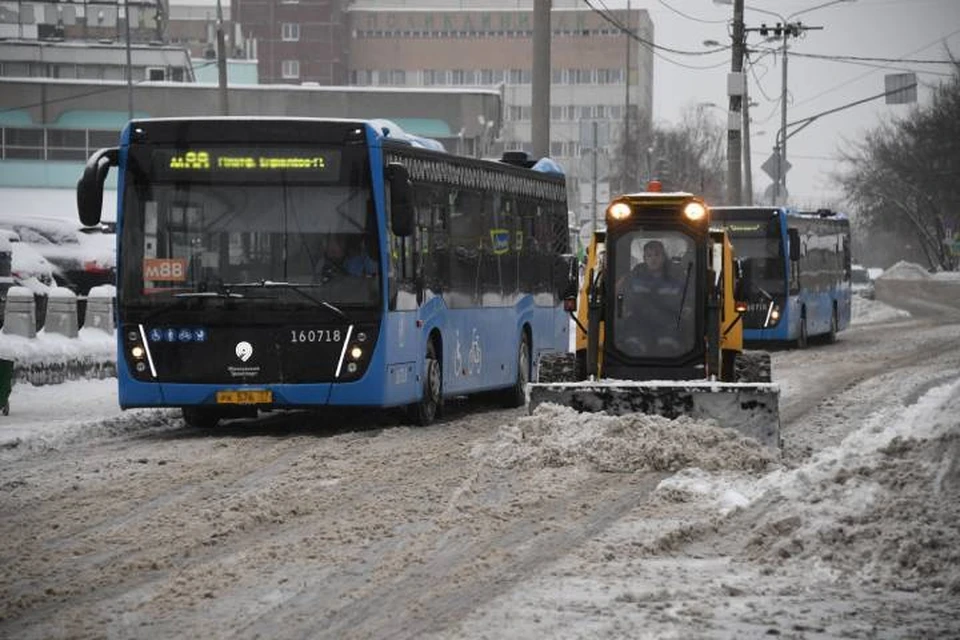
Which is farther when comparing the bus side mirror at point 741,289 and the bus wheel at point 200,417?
the bus wheel at point 200,417

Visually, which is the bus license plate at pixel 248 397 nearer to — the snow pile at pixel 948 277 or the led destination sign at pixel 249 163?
the led destination sign at pixel 249 163

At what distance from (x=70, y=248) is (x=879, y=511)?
32.5 metres

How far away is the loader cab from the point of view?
61.0 feet

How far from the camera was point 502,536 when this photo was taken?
1206cm

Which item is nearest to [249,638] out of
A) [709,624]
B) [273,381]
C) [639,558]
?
[709,624]

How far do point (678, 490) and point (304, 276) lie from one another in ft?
20.6

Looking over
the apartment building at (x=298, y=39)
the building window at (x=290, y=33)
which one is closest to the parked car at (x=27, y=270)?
the apartment building at (x=298, y=39)

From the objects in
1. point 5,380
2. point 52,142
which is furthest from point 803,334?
point 52,142

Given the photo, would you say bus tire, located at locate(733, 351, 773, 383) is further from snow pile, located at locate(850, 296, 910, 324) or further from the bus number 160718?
snow pile, located at locate(850, 296, 910, 324)

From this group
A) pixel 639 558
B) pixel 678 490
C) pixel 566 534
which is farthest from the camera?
pixel 678 490

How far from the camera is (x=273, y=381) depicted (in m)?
19.3

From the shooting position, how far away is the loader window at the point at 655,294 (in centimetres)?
1870

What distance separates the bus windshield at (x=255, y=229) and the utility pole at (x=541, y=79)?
13434 millimetres

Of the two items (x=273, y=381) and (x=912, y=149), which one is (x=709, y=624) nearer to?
(x=273, y=381)
